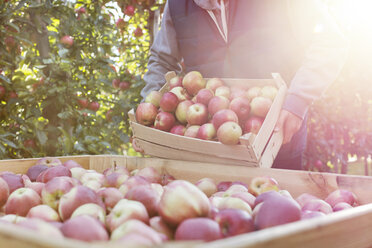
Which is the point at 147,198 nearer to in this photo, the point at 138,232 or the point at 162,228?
the point at 162,228

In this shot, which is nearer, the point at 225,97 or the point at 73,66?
the point at 225,97

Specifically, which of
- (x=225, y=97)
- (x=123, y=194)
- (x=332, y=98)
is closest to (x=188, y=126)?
(x=225, y=97)

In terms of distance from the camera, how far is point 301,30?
233 cm

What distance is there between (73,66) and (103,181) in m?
2.11

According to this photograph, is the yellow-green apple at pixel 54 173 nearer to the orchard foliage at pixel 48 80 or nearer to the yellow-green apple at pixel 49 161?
the yellow-green apple at pixel 49 161

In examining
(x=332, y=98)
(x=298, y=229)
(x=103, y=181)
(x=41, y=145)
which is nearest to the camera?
(x=298, y=229)

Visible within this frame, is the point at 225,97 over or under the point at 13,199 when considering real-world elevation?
over

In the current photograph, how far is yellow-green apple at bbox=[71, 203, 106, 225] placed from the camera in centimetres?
121

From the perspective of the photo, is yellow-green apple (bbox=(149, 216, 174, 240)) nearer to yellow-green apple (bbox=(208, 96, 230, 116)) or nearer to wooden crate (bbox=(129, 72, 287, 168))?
wooden crate (bbox=(129, 72, 287, 168))

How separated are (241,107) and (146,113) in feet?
1.97

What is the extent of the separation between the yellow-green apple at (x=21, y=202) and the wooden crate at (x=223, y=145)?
78 centimetres

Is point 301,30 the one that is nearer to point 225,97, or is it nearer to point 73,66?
point 225,97

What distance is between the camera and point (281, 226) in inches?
32.5

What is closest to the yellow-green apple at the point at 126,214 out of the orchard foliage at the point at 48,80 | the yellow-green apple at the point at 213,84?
the yellow-green apple at the point at 213,84
